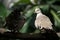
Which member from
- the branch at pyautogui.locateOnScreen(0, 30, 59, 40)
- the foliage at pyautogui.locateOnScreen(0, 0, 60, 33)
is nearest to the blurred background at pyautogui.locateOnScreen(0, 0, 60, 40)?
the foliage at pyautogui.locateOnScreen(0, 0, 60, 33)

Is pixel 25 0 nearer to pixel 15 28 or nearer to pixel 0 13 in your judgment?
pixel 0 13

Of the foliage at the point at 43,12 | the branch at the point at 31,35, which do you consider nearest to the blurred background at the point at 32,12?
the foliage at the point at 43,12

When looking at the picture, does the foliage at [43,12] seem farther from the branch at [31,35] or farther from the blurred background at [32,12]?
the branch at [31,35]

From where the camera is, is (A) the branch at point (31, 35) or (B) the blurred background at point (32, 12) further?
(B) the blurred background at point (32, 12)

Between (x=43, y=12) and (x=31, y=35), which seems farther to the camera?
(x=43, y=12)

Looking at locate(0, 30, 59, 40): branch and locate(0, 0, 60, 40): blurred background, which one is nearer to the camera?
locate(0, 30, 59, 40): branch

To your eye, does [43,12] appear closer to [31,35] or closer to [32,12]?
[32,12]

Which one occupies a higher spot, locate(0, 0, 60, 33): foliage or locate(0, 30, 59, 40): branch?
locate(0, 0, 60, 33): foliage

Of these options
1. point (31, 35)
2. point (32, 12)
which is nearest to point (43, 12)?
point (32, 12)

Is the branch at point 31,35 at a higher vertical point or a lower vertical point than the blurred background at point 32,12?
lower

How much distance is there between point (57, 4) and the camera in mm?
2809

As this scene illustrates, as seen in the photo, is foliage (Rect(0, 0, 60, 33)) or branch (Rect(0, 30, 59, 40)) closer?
branch (Rect(0, 30, 59, 40))

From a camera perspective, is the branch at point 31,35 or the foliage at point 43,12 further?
the foliage at point 43,12

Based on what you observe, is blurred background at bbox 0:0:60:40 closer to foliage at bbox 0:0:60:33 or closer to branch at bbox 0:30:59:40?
foliage at bbox 0:0:60:33
